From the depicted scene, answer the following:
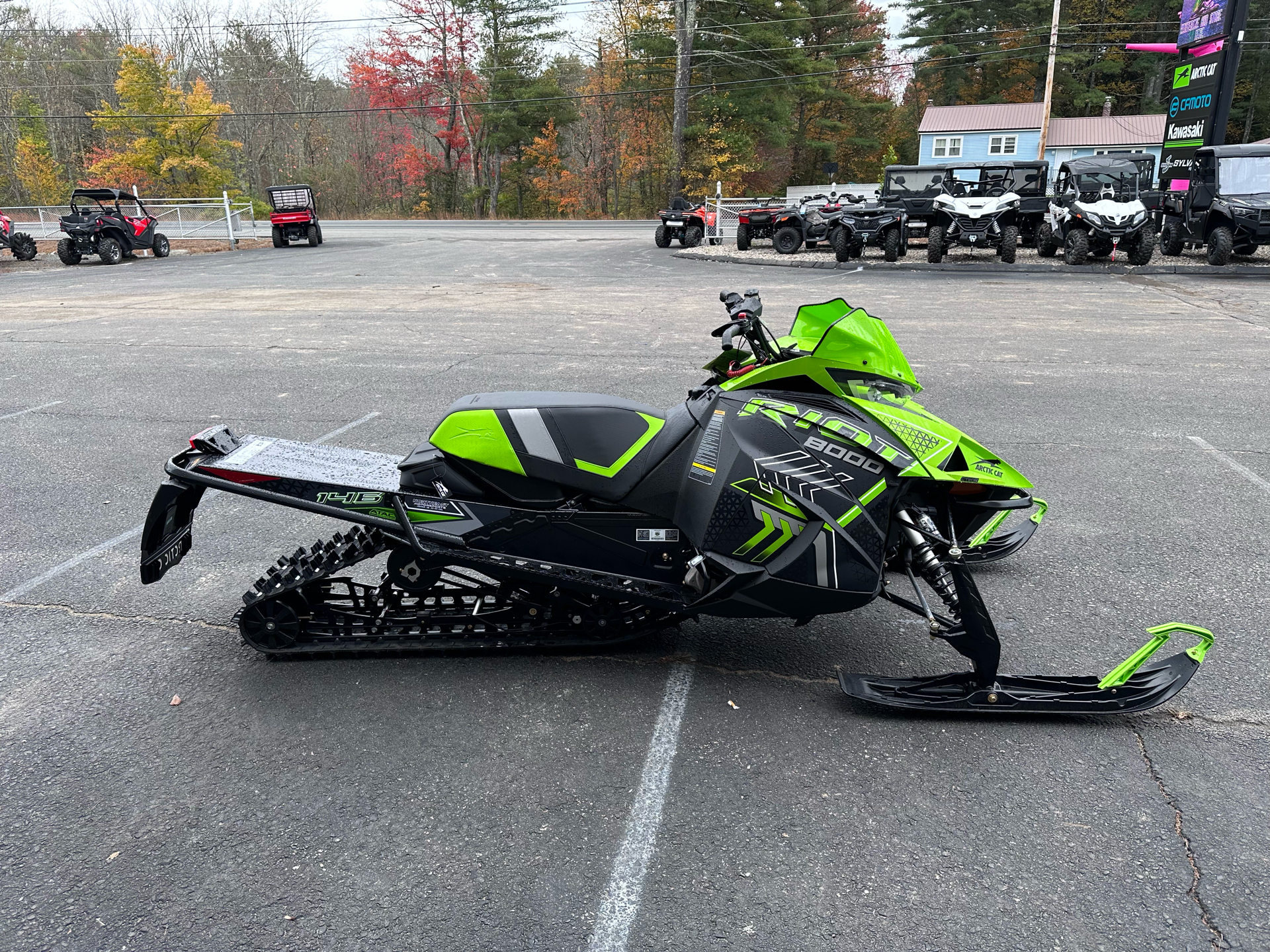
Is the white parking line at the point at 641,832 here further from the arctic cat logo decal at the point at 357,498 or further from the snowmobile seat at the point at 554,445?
the arctic cat logo decal at the point at 357,498

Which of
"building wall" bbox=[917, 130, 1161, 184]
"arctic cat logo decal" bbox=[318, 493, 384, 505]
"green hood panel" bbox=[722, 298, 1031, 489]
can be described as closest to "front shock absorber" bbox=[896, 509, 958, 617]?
"green hood panel" bbox=[722, 298, 1031, 489]

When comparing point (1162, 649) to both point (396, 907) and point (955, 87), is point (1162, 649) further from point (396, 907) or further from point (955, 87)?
point (955, 87)

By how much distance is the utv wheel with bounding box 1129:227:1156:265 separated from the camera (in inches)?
703

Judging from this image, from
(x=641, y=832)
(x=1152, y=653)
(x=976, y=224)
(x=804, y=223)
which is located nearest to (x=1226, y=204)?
(x=976, y=224)

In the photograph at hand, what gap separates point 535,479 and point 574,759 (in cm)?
102

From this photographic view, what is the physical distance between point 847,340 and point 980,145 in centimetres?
4838

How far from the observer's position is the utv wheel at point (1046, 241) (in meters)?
19.1

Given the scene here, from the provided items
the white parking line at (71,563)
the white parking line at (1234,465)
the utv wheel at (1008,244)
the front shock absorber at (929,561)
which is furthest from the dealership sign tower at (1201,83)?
the white parking line at (71,563)

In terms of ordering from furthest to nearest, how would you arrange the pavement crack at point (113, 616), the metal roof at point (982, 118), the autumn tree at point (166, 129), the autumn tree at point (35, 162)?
the autumn tree at point (35, 162), the metal roof at point (982, 118), the autumn tree at point (166, 129), the pavement crack at point (113, 616)

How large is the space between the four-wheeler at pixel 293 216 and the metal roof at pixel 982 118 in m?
32.2

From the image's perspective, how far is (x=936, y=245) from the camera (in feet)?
62.4

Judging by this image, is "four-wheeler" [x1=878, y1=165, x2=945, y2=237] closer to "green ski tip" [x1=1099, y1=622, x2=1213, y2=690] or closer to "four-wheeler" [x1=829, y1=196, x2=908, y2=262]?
"four-wheeler" [x1=829, y1=196, x2=908, y2=262]

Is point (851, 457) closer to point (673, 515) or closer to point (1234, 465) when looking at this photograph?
point (673, 515)

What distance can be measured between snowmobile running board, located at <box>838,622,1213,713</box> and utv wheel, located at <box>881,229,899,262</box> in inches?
711
